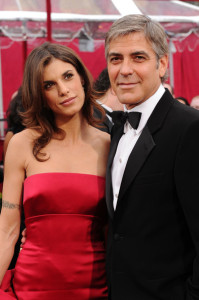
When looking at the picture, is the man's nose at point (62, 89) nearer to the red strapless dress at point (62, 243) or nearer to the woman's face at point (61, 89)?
the woman's face at point (61, 89)

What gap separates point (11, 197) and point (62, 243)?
0.37 metres

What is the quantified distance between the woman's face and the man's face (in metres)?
0.44

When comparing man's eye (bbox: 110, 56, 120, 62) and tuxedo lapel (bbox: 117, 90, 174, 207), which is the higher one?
man's eye (bbox: 110, 56, 120, 62)

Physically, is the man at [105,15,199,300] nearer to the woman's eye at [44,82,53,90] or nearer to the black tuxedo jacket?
the black tuxedo jacket

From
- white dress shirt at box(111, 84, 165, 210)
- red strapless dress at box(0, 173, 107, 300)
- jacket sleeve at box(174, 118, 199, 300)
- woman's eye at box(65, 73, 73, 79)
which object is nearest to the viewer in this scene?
jacket sleeve at box(174, 118, 199, 300)

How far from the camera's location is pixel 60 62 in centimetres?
245

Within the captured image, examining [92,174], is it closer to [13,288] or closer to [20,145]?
[20,145]

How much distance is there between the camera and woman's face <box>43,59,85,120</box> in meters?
2.39

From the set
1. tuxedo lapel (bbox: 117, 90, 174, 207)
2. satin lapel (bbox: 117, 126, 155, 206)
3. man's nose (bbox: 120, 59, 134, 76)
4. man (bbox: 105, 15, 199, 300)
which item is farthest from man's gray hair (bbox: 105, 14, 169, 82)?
satin lapel (bbox: 117, 126, 155, 206)

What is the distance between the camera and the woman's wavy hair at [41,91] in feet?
7.86

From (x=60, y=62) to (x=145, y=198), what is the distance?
3.21ft

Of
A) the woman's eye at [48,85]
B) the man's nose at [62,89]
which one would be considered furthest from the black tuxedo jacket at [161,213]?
the woman's eye at [48,85]

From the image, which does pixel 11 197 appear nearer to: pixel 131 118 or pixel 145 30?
pixel 131 118

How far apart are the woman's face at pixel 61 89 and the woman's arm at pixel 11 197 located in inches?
11.5
